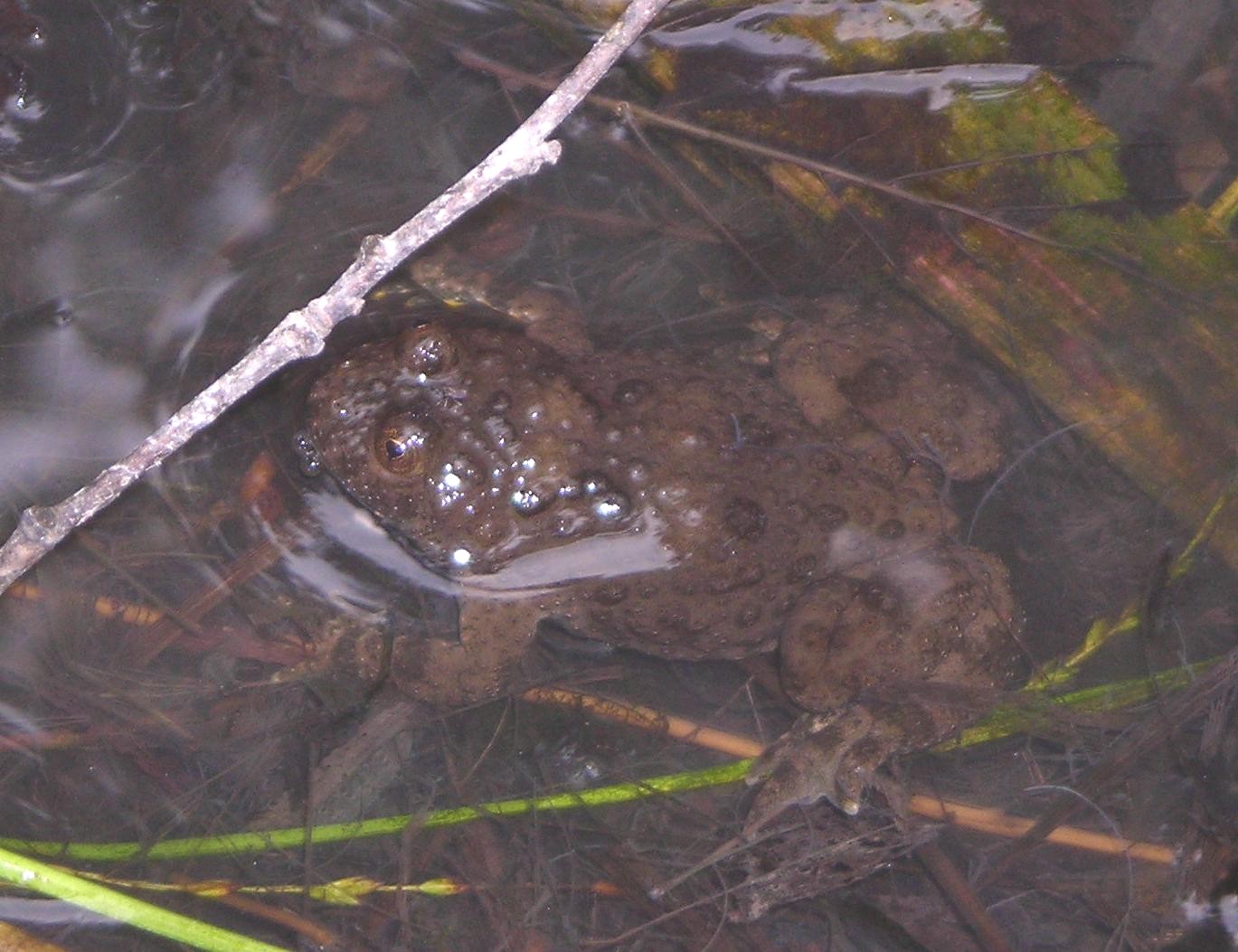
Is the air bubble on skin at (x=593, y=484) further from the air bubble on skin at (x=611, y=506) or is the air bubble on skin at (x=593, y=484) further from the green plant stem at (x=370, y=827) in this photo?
the green plant stem at (x=370, y=827)

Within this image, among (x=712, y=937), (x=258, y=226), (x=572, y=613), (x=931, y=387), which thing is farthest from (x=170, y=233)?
(x=712, y=937)

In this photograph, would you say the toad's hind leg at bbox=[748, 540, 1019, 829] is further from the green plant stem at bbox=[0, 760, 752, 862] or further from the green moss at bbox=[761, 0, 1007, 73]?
the green moss at bbox=[761, 0, 1007, 73]

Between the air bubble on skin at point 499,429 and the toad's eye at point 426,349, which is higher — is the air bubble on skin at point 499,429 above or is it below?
below

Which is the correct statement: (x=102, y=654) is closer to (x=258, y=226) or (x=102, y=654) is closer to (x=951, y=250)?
(x=258, y=226)

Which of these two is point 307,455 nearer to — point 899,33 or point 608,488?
point 608,488

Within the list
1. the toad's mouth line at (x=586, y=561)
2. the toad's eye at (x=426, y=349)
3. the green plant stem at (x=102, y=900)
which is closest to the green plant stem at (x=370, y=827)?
the green plant stem at (x=102, y=900)
